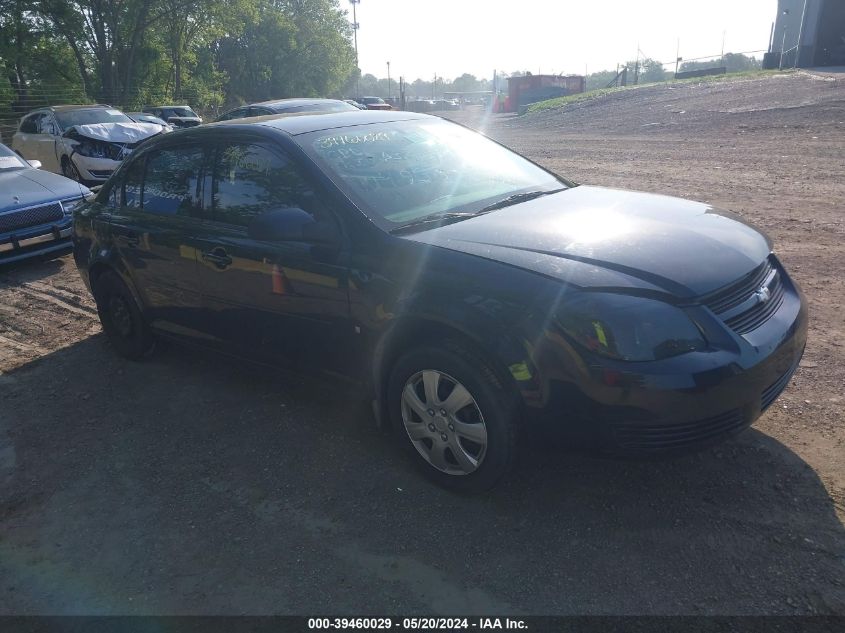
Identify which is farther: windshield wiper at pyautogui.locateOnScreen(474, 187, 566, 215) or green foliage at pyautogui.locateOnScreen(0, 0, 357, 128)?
green foliage at pyautogui.locateOnScreen(0, 0, 357, 128)

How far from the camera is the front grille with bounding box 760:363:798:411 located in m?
2.96

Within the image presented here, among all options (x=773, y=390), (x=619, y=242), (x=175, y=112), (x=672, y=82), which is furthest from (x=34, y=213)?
(x=672, y=82)

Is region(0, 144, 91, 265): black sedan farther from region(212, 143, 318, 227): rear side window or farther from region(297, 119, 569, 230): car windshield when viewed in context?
region(297, 119, 569, 230): car windshield

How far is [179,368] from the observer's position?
5.10 metres

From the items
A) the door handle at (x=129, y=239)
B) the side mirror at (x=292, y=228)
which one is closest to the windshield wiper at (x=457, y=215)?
the side mirror at (x=292, y=228)

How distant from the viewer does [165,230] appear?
175 inches

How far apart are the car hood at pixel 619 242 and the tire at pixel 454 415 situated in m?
0.51

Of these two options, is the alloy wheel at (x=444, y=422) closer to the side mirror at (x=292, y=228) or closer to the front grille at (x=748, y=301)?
the side mirror at (x=292, y=228)

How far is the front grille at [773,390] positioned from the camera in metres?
2.96

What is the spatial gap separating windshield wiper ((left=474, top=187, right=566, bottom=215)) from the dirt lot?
129cm

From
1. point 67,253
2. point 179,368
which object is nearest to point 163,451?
point 179,368

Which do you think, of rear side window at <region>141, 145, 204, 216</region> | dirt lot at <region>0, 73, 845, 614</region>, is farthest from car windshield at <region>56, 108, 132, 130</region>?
rear side window at <region>141, 145, 204, 216</region>

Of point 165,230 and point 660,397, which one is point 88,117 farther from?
point 660,397

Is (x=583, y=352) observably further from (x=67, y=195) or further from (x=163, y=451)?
(x=67, y=195)
